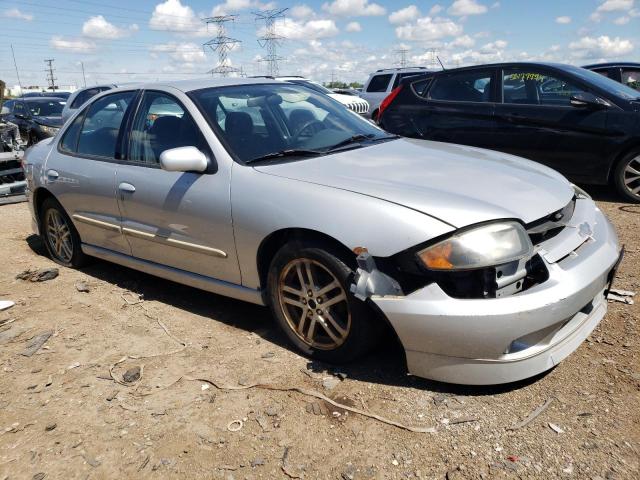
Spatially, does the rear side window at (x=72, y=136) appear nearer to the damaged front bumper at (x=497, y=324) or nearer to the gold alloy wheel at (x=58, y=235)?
the gold alloy wheel at (x=58, y=235)

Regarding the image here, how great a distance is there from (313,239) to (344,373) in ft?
2.46

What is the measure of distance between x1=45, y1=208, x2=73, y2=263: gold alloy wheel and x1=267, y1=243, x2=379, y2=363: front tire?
8.63 feet

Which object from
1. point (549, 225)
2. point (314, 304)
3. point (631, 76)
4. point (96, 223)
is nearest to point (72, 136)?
point (96, 223)

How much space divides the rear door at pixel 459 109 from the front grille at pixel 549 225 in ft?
13.4

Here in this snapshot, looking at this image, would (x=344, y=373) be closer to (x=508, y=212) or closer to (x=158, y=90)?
(x=508, y=212)

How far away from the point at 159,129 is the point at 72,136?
131 cm

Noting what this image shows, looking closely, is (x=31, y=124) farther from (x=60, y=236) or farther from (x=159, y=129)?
(x=159, y=129)

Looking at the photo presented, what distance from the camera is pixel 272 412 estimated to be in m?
2.74

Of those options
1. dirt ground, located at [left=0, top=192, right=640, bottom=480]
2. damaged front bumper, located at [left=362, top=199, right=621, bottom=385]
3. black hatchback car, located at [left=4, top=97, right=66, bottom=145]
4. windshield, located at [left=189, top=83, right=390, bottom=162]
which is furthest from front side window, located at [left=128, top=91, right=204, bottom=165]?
black hatchback car, located at [left=4, top=97, right=66, bottom=145]

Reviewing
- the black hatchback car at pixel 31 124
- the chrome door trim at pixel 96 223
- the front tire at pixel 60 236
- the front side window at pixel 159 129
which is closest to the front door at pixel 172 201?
the front side window at pixel 159 129

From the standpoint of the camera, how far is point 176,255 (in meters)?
3.76

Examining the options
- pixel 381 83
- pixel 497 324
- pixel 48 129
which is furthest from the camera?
pixel 381 83

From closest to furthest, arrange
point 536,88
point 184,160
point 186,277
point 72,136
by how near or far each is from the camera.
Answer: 1. point 184,160
2. point 186,277
3. point 72,136
4. point 536,88

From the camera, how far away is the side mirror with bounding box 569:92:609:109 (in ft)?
20.5
